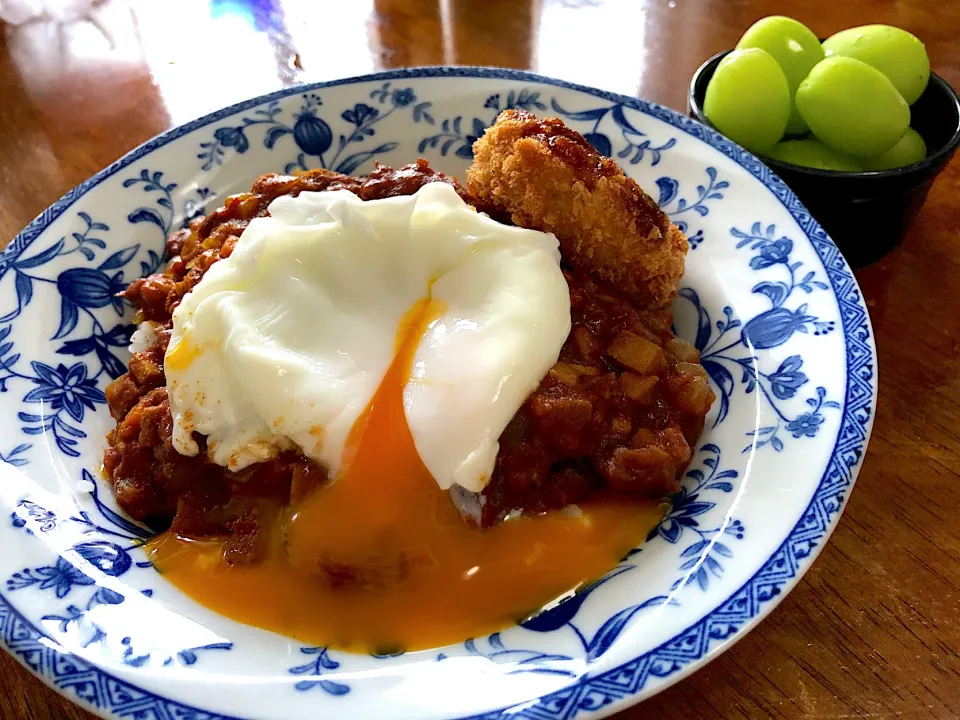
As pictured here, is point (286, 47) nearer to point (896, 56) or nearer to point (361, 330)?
point (361, 330)

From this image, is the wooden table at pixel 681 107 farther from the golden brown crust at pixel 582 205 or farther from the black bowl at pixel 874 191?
the golden brown crust at pixel 582 205

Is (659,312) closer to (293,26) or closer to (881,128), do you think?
(881,128)

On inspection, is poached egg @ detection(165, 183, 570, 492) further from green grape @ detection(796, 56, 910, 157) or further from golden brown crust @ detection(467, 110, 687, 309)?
green grape @ detection(796, 56, 910, 157)

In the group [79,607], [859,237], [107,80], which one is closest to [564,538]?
[79,607]

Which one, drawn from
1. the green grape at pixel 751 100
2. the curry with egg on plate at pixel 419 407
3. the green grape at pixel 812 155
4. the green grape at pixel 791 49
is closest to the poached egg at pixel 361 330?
the curry with egg on plate at pixel 419 407

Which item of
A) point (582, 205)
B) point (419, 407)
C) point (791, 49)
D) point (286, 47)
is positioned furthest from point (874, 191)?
point (286, 47)

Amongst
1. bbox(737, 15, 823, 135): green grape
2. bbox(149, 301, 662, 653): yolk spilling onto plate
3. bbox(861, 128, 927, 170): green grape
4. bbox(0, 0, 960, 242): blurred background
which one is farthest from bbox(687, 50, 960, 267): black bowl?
bbox(149, 301, 662, 653): yolk spilling onto plate
